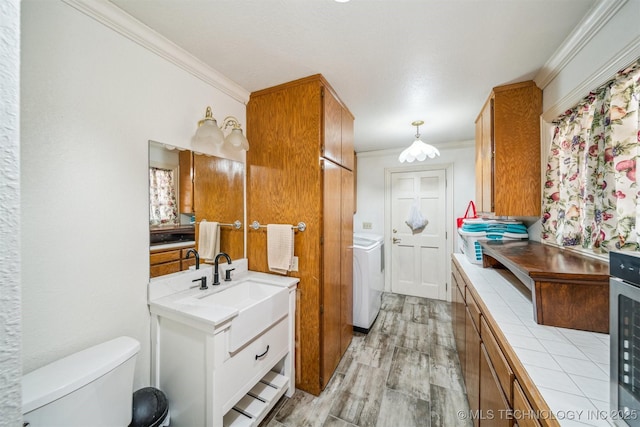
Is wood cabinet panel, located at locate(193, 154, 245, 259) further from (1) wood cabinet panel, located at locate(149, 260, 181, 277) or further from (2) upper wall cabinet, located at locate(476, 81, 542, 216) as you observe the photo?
(2) upper wall cabinet, located at locate(476, 81, 542, 216)

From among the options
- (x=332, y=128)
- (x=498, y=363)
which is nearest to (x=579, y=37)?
(x=332, y=128)

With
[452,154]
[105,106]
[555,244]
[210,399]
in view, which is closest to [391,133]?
[452,154]

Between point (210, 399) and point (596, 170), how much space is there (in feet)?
7.76

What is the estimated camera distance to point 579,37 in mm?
1316

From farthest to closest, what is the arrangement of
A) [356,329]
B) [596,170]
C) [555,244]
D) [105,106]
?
1. [356,329]
2. [555,244]
3. [596,170]
4. [105,106]

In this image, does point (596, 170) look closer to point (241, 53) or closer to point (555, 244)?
point (555, 244)

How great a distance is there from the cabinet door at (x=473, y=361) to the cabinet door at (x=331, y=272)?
0.97 m

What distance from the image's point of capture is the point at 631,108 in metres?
1.12

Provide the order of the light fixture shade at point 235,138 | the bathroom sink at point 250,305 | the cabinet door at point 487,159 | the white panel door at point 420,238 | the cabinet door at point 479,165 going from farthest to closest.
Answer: the white panel door at point 420,238
the cabinet door at point 479,165
the cabinet door at point 487,159
the light fixture shade at point 235,138
the bathroom sink at point 250,305

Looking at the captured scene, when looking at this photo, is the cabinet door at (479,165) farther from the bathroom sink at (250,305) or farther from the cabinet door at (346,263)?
the bathroom sink at (250,305)

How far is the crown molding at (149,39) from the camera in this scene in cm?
116

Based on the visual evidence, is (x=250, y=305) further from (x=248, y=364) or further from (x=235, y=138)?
(x=235, y=138)

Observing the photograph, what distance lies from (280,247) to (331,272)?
1.54 ft

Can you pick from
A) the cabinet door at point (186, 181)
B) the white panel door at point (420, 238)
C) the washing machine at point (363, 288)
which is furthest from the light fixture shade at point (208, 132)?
the white panel door at point (420, 238)
